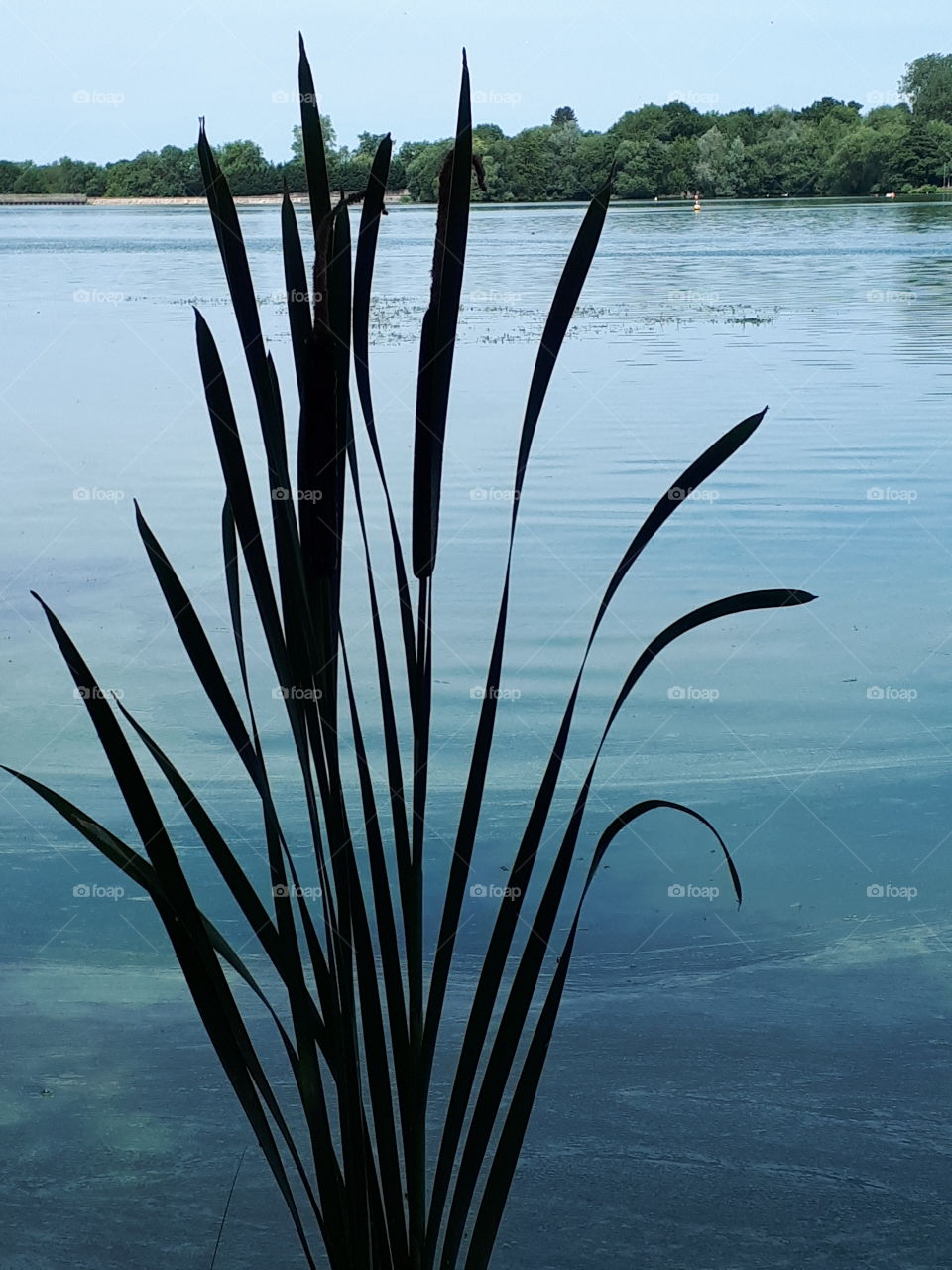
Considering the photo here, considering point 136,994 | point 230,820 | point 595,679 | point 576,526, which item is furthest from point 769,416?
point 136,994

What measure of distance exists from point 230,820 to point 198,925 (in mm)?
1900

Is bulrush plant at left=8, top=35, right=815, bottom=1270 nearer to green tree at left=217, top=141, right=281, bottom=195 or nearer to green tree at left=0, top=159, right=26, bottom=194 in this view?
green tree at left=217, top=141, right=281, bottom=195

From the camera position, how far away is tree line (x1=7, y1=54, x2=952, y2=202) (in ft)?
124

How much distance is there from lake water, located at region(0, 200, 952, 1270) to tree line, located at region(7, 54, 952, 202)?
101ft

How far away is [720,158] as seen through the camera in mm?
41875

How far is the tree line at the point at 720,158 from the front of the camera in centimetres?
3784

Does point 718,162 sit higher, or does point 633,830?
point 718,162

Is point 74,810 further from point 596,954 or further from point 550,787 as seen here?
point 596,954

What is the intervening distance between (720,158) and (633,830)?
137 ft

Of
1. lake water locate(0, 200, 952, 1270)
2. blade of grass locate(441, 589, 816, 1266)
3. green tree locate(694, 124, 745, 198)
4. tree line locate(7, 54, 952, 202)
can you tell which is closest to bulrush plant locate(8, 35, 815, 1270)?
blade of grass locate(441, 589, 816, 1266)

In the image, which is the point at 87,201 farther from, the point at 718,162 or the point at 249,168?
the point at 249,168

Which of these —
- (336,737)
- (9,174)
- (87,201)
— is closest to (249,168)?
(9,174)

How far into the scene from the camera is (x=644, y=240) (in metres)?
26.2

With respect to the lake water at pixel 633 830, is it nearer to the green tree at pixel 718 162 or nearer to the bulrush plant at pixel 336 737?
the bulrush plant at pixel 336 737
